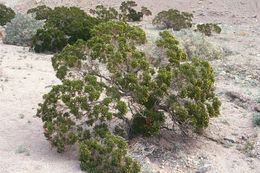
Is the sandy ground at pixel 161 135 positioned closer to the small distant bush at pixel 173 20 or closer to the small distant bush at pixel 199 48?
the small distant bush at pixel 199 48

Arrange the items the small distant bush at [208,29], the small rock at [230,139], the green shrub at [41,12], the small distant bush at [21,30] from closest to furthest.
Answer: the small rock at [230,139] < the small distant bush at [21,30] < the small distant bush at [208,29] < the green shrub at [41,12]

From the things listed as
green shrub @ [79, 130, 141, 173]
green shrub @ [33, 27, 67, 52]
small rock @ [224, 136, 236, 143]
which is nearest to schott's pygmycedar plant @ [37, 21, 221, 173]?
green shrub @ [79, 130, 141, 173]

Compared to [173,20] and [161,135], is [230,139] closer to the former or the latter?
[161,135]

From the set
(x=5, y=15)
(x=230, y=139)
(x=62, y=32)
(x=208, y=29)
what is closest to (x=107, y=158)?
(x=230, y=139)

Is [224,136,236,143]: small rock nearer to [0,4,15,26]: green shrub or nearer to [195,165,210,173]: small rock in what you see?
[195,165,210,173]: small rock

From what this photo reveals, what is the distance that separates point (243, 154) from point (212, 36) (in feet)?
37.6

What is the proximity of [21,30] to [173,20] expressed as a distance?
828 cm

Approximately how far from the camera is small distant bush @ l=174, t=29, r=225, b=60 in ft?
43.0

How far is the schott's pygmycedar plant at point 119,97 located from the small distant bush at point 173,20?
12.6 m

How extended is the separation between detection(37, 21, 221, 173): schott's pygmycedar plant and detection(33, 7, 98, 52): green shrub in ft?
25.2

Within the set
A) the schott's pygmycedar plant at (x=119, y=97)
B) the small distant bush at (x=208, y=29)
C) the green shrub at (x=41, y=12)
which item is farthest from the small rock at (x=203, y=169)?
the green shrub at (x=41, y=12)

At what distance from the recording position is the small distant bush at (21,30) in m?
15.8

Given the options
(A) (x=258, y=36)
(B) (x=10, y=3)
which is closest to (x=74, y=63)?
(A) (x=258, y=36)

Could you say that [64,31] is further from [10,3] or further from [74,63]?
[10,3]
